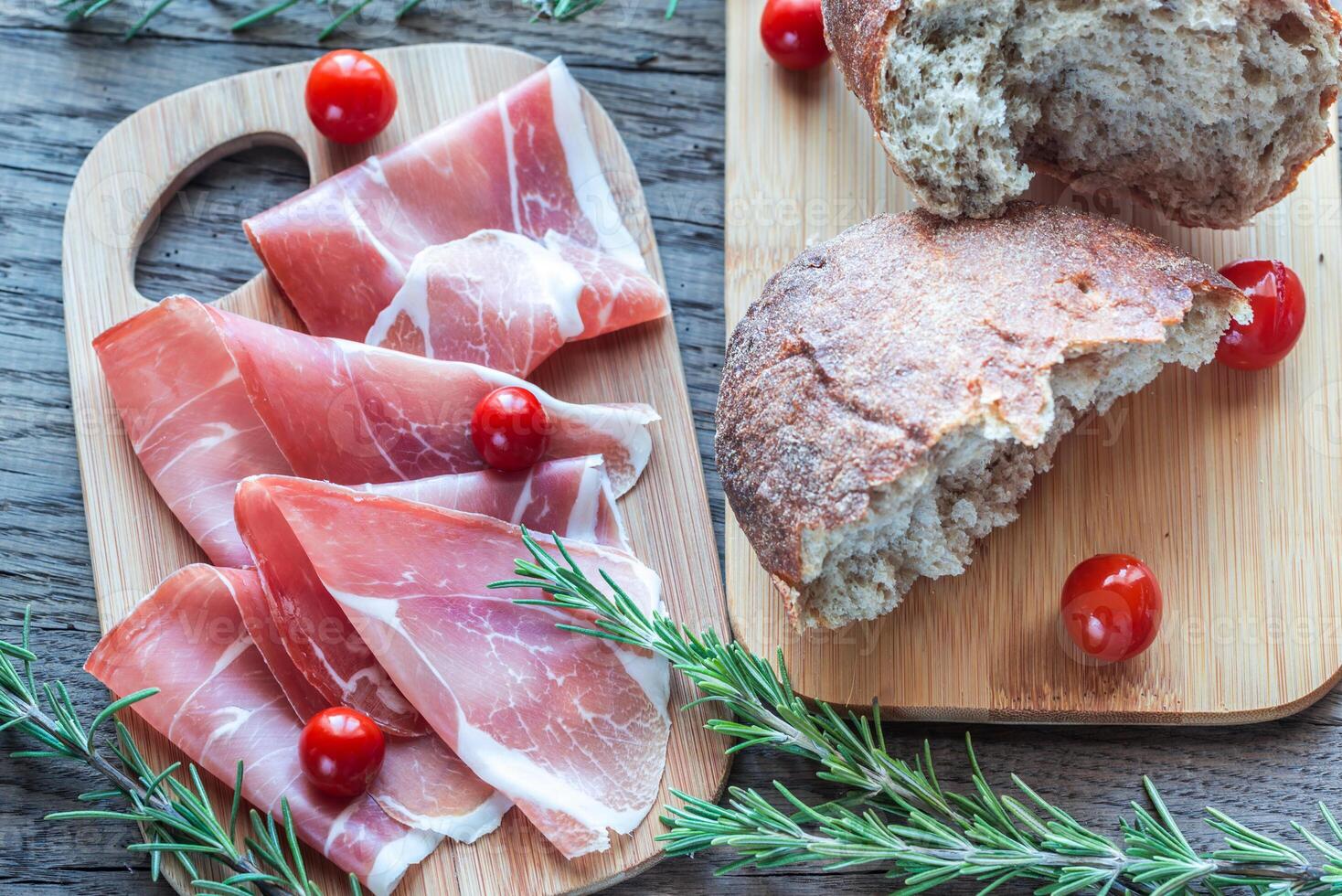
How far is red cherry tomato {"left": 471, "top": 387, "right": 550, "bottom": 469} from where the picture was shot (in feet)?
9.44

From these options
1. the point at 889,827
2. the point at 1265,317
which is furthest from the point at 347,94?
the point at 1265,317

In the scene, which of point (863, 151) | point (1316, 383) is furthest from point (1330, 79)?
point (863, 151)

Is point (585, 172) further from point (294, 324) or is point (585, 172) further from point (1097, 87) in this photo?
point (1097, 87)

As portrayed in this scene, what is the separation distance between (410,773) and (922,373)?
5.44 feet

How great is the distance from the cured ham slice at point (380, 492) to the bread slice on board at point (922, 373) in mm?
481

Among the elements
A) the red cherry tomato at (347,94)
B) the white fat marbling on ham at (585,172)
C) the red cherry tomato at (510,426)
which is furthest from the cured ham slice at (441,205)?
the red cherry tomato at (510,426)

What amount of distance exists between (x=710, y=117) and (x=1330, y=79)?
1.60 metres

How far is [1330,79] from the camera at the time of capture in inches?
96.5

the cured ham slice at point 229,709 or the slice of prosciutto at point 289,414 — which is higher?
the slice of prosciutto at point 289,414

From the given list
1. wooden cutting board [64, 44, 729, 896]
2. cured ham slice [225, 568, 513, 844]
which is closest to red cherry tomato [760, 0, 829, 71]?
wooden cutting board [64, 44, 729, 896]

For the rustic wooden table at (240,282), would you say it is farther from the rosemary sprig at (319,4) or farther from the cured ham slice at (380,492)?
the cured ham slice at (380,492)

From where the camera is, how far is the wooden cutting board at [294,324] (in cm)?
279

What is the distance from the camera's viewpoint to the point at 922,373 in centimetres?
239

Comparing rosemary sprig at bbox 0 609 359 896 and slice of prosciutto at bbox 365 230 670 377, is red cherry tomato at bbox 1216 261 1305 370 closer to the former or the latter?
slice of prosciutto at bbox 365 230 670 377
